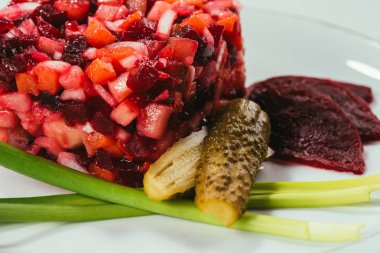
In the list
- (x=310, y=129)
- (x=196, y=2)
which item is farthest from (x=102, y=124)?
(x=310, y=129)

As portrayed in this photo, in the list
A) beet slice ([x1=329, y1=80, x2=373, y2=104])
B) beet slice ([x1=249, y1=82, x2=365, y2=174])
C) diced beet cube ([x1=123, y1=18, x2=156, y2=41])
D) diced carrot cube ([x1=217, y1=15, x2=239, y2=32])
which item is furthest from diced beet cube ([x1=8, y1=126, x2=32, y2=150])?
beet slice ([x1=329, y1=80, x2=373, y2=104])

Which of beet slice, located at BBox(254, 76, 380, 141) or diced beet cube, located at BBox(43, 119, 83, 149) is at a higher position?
diced beet cube, located at BBox(43, 119, 83, 149)

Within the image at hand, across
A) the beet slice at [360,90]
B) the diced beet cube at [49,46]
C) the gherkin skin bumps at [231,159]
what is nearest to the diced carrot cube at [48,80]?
the diced beet cube at [49,46]

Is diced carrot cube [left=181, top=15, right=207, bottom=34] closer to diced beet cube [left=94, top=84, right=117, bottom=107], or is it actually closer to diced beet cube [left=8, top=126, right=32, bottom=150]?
diced beet cube [left=94, top=84, right=117, bottom=107]

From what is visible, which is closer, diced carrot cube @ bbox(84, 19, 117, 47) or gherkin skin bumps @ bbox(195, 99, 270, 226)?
gherkin skin bumps @ bbox(195, 99, 270, 226)

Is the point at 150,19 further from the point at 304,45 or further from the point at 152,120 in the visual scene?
the point at 304,45

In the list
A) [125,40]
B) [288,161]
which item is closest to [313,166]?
[288,161]
